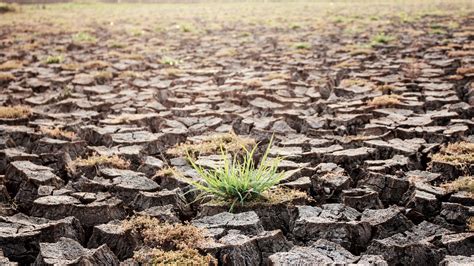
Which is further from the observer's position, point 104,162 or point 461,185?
point 104,162

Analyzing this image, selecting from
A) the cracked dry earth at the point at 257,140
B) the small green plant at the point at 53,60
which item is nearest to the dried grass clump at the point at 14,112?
the cracked dry earth at the point at 257,140

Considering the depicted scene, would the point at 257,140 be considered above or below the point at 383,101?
below

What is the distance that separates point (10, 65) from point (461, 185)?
6652 mm

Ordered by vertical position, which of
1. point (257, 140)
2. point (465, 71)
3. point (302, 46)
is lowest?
point (257, 140)

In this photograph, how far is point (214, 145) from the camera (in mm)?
4055

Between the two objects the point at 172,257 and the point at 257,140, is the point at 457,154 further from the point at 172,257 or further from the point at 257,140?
the point at 172,257

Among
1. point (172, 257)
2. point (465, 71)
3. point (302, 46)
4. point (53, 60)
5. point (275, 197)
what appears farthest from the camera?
point (302, 46)

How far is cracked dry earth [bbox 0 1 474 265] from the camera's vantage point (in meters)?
2.53

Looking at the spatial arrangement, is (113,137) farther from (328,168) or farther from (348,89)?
(348,89)

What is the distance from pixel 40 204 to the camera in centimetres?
292

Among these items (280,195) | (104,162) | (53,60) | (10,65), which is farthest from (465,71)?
(10,65)

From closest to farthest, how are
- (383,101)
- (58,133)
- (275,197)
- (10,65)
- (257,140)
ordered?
1. (275,197)
2. (257,140)
3. (58,133)
4. (383,101)
5. (10,65)

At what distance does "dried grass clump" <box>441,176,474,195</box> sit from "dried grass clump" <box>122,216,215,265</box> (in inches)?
60.9

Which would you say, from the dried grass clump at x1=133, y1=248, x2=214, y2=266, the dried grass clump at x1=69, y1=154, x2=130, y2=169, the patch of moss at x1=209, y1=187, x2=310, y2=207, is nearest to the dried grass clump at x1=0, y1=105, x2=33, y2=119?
the dried grass clump at x1=69, y1=154, x2=130, y2=169
